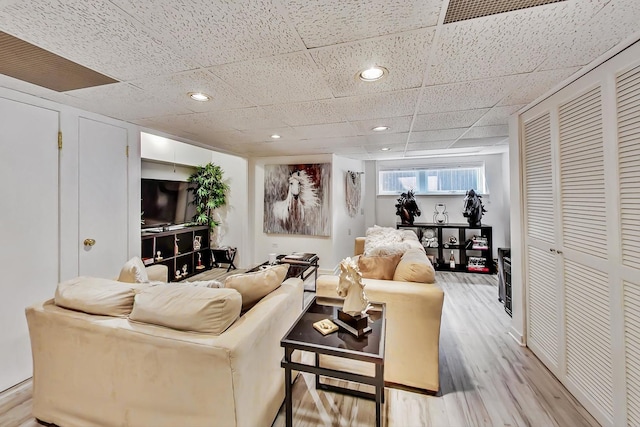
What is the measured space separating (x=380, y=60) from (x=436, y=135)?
2189 millimetres

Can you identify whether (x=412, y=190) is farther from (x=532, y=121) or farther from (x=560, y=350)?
(x=560, y=350)

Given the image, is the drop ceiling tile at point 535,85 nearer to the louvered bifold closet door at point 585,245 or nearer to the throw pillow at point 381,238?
the louvered bifold closet door at point 585,245

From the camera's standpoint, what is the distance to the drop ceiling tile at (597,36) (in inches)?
45.5

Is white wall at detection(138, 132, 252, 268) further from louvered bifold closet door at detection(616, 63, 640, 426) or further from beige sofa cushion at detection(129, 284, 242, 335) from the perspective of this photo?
louvered bifold closet door at detection(616, 63, 640, 426)

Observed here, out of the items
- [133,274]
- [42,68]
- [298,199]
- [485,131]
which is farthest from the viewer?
[298,199]

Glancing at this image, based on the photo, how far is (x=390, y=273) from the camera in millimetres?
2219

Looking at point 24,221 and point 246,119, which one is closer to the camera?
point 24,221

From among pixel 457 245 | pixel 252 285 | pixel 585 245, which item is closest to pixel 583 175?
pixel 585 245

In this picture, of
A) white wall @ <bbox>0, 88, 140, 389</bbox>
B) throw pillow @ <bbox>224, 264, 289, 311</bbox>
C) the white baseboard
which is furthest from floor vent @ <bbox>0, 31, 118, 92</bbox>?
the white baseboard

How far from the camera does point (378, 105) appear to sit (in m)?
2.30

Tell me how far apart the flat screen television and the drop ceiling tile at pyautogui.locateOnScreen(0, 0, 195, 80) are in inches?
109

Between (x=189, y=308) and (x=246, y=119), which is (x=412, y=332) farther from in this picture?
(x=246, y=119)

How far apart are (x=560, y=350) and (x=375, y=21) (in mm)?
2564

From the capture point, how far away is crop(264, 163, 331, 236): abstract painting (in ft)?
15.4
